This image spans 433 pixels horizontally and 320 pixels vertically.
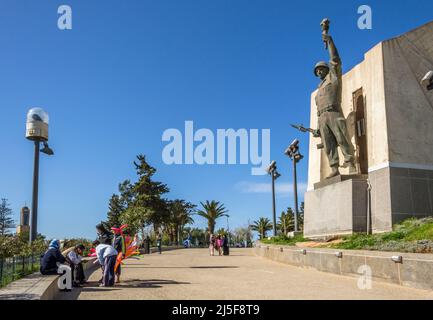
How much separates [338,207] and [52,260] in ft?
38.9

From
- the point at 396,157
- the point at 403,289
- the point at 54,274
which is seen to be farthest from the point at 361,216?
the point at 54,274

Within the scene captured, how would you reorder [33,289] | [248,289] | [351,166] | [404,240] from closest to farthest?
1. [33,289]
2. [248,289]
3. [404,240]
4. [351,166]

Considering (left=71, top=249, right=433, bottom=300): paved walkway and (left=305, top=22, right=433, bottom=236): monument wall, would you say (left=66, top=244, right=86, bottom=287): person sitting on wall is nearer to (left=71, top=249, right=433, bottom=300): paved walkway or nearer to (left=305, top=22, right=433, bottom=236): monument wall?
(left=71, top=249, right=433, bottom=300): paved walkway

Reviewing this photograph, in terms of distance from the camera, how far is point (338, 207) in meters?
17.8

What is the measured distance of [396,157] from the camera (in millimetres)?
16922

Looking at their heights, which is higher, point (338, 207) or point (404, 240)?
point (338, 207)

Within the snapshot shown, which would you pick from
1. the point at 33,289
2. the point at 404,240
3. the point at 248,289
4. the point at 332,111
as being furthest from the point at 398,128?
the point at 33,289

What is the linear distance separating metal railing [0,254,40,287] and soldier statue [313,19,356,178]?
41.2 feet

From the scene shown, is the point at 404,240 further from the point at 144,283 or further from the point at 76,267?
the point at 76,267

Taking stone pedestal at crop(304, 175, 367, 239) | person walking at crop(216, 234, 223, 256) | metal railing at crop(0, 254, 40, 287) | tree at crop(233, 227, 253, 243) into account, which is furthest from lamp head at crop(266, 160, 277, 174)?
tree at crop(233, 227, 253, 243)

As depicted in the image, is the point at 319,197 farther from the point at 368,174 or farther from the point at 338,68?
the point at 338,68

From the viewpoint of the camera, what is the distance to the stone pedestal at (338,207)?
16.9 meters

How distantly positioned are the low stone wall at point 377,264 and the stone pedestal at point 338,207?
3281 millimetres
